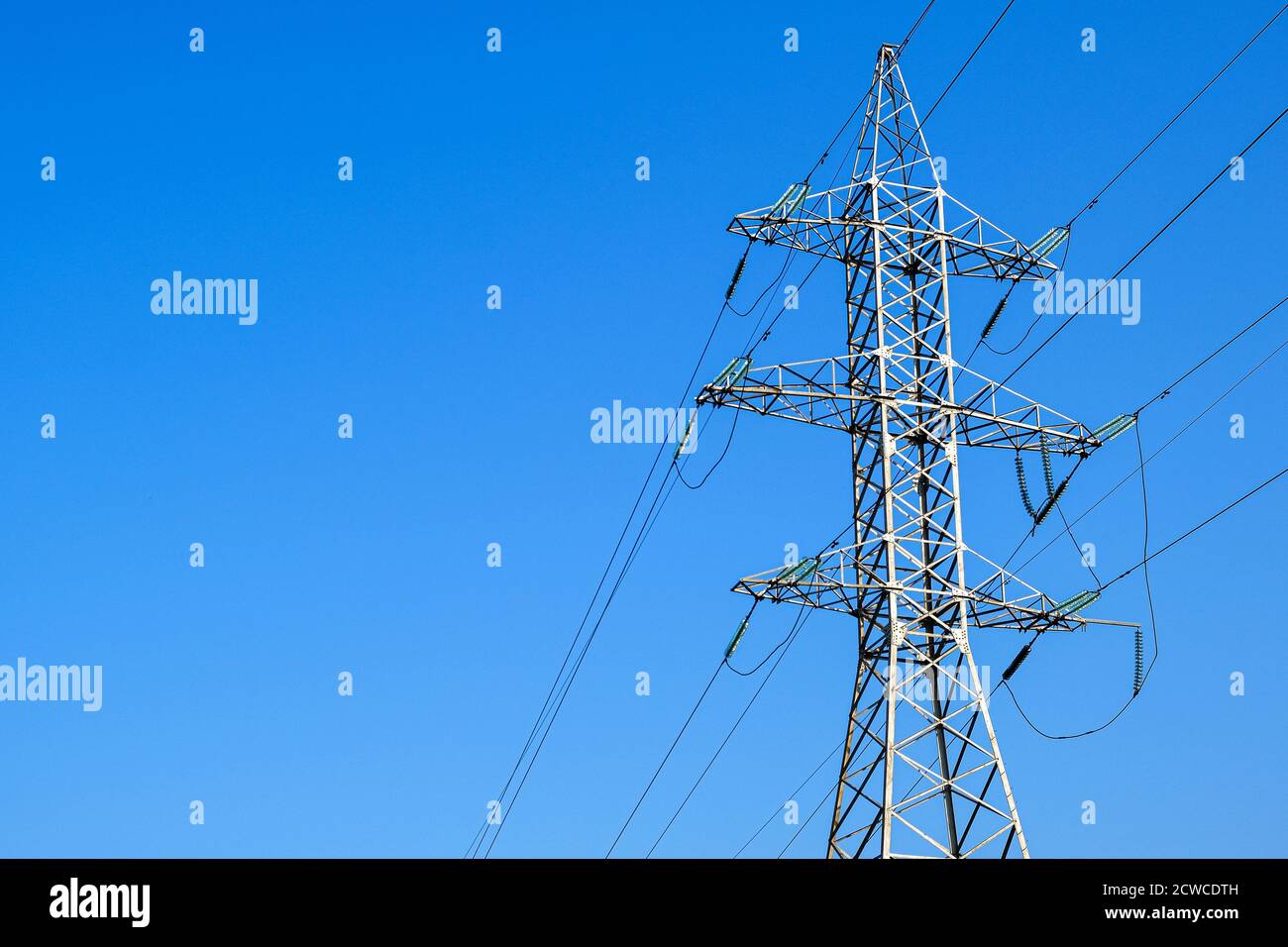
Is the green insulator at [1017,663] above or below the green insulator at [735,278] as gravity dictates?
below

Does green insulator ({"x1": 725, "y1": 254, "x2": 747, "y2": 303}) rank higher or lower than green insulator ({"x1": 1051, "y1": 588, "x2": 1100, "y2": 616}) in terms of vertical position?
higher

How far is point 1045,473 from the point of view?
3597cm

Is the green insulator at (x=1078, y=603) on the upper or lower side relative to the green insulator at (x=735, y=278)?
lower

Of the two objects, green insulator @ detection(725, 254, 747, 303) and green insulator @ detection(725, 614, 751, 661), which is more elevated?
green insulator @ detection(725, 254, 747, 303)

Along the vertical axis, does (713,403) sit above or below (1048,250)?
below

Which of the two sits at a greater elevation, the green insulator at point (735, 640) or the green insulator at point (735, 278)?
the green insulator at point (735, 278)

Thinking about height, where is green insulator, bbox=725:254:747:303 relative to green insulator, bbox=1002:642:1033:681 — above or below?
above
